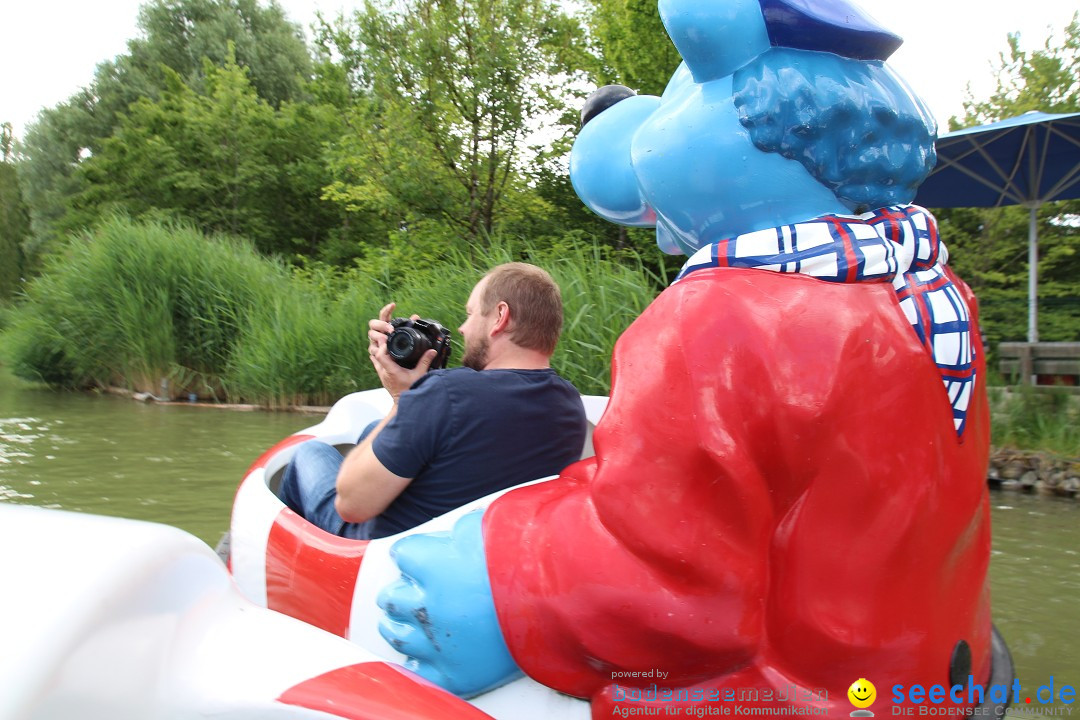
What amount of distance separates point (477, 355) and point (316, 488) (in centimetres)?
55

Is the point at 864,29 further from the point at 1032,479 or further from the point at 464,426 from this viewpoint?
the point at 1032,479

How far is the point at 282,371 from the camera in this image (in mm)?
7879

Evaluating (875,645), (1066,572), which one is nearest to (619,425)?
(875,645)

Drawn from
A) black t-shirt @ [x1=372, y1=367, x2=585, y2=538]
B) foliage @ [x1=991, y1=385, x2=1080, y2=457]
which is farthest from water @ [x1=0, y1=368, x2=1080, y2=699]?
black t-shirt @ [x1=372, y1=367, x2=585, y2=538]

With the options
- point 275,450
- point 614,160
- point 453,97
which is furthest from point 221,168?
point 614,160

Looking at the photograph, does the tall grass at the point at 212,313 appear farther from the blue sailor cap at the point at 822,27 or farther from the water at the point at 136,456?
the blue sailor cap at the point at 822,27

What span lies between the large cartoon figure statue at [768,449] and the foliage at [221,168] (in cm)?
1538

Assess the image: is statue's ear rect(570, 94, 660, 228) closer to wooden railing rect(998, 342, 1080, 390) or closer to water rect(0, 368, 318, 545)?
water rect(0, 368, 318, 545)

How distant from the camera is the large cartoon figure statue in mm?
1195

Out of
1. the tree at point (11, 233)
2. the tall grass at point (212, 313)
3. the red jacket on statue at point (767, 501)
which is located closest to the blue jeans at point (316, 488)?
the red jacket on statue at point (767, 501)

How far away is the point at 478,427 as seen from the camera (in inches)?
66.4

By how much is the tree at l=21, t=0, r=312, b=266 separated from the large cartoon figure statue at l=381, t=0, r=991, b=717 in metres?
21.4

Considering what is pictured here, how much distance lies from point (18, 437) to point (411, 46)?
6030 mm

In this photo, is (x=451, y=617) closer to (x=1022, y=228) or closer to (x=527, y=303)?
(x=527, y=303)
